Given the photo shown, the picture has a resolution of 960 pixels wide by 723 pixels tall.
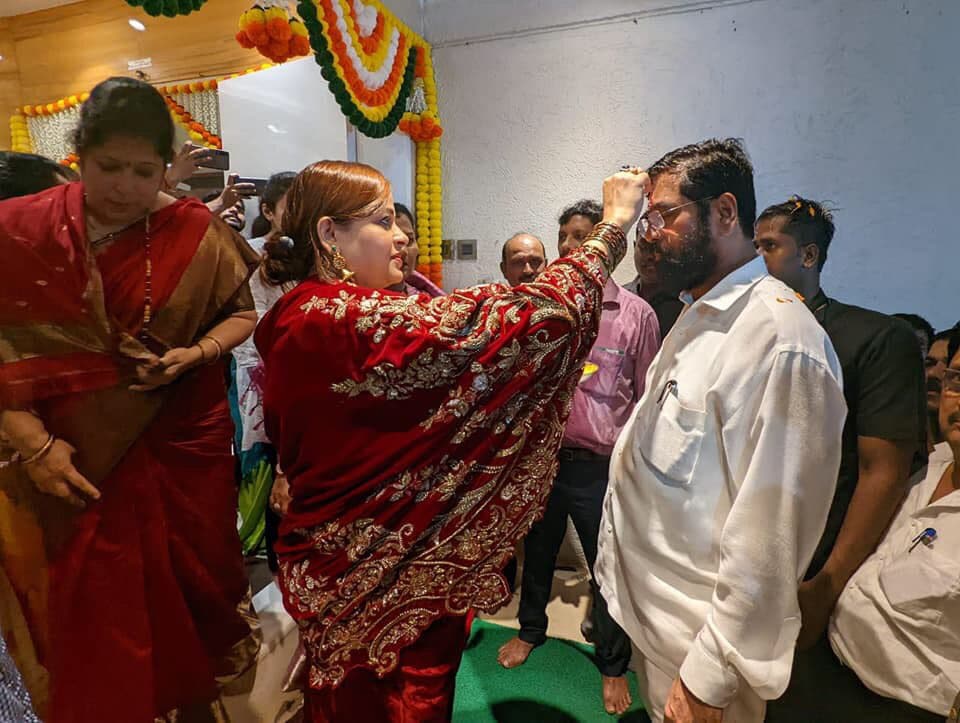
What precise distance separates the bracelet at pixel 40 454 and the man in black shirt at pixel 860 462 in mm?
1635

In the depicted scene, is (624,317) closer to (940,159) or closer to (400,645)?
(400,645)

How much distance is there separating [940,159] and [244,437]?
3.23 meters

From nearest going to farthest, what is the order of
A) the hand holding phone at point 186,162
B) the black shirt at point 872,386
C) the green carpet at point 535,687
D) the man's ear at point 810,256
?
the hand holding phone at point 186,162 → the black shirt at point 872,386 → the man's ear at point 810,256 → the green carpet at point 535,687

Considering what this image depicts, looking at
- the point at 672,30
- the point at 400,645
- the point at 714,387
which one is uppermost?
the point at 672,30

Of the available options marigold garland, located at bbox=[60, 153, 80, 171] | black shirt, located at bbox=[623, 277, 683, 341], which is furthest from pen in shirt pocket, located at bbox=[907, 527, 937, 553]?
marigold garland, located at bbox=[60, 153, 80, 171]

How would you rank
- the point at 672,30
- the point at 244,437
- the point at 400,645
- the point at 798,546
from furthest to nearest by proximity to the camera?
the point at 672,30 < the point at 244,437 < the point at 400,645 < the point at 798,546

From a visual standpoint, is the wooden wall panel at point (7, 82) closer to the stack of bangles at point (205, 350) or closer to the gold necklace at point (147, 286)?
the gold necklace at point (147, 286)

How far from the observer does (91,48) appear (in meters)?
0.99

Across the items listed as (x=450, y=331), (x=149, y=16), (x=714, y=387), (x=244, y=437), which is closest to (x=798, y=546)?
(x=714, y=387)

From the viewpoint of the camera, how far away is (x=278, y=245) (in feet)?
3.96

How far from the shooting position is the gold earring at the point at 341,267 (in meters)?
1.16

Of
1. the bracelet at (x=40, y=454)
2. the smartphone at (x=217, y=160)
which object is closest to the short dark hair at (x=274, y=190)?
the smartphone at (x=217, y=160)

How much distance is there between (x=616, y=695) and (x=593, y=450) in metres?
0.86

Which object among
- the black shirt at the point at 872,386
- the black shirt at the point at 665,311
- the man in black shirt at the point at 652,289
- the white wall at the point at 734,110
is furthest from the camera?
the white wall at the point at 734,110
